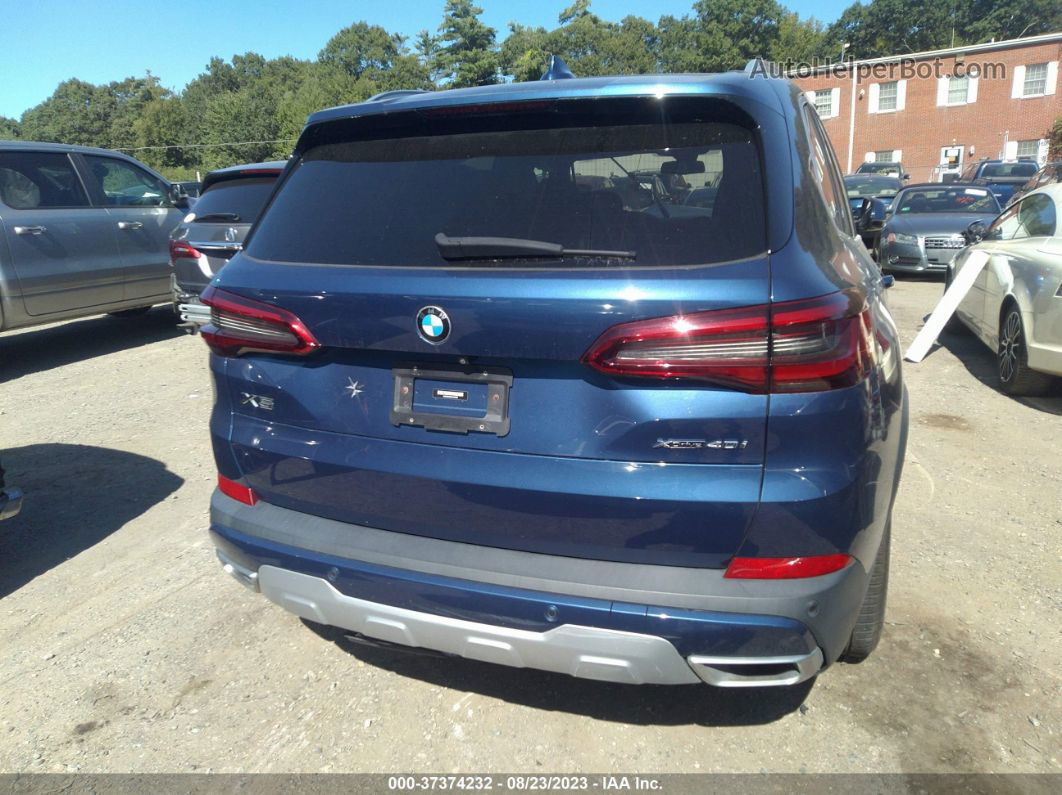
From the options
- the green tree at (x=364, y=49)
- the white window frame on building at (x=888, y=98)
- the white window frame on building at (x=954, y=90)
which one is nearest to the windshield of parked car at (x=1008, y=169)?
the white window frame on building at (x=954, y=90)

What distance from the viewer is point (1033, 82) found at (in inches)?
1533

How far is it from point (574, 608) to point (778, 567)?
0.52 meters

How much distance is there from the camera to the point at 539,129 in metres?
2.18

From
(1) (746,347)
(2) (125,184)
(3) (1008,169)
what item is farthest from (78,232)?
(3) (1008,169)

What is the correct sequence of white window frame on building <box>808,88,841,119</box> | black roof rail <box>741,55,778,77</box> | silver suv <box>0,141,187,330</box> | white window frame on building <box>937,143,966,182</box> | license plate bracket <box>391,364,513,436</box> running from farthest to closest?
white window frame on building <box>808,88,841,119</box>
white window frame on building <box>937,143,966,182</box>
silver suv <box>0,141,187,330</box>
black roof rail <box>741,55,778,77</box>
license plate bracket <box>391,364,513,436</box>

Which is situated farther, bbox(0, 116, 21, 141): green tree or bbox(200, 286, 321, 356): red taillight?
bbox(0, 116, 21, 141): green tree

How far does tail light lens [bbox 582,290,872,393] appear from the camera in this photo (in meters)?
1.79

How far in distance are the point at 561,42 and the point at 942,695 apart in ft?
282

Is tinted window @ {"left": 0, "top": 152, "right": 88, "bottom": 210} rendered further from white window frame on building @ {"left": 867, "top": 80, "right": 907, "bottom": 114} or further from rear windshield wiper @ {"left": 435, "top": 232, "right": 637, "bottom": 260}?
white window frame on building @ {"left": 867, "top": 80, "right": 907, "bottom": 114}

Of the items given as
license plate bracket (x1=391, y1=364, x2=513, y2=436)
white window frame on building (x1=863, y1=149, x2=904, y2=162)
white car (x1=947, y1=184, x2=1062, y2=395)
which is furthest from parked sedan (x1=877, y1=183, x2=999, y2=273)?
white window frame on building (x1=863, y1=149, x2=904, y2=162)

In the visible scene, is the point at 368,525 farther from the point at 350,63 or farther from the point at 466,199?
the point at 350,63

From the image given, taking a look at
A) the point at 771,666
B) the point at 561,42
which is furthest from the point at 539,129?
the point at 561,42

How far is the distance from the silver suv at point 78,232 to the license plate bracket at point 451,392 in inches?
259

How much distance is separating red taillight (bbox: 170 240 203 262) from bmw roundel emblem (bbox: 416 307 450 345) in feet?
20.1
